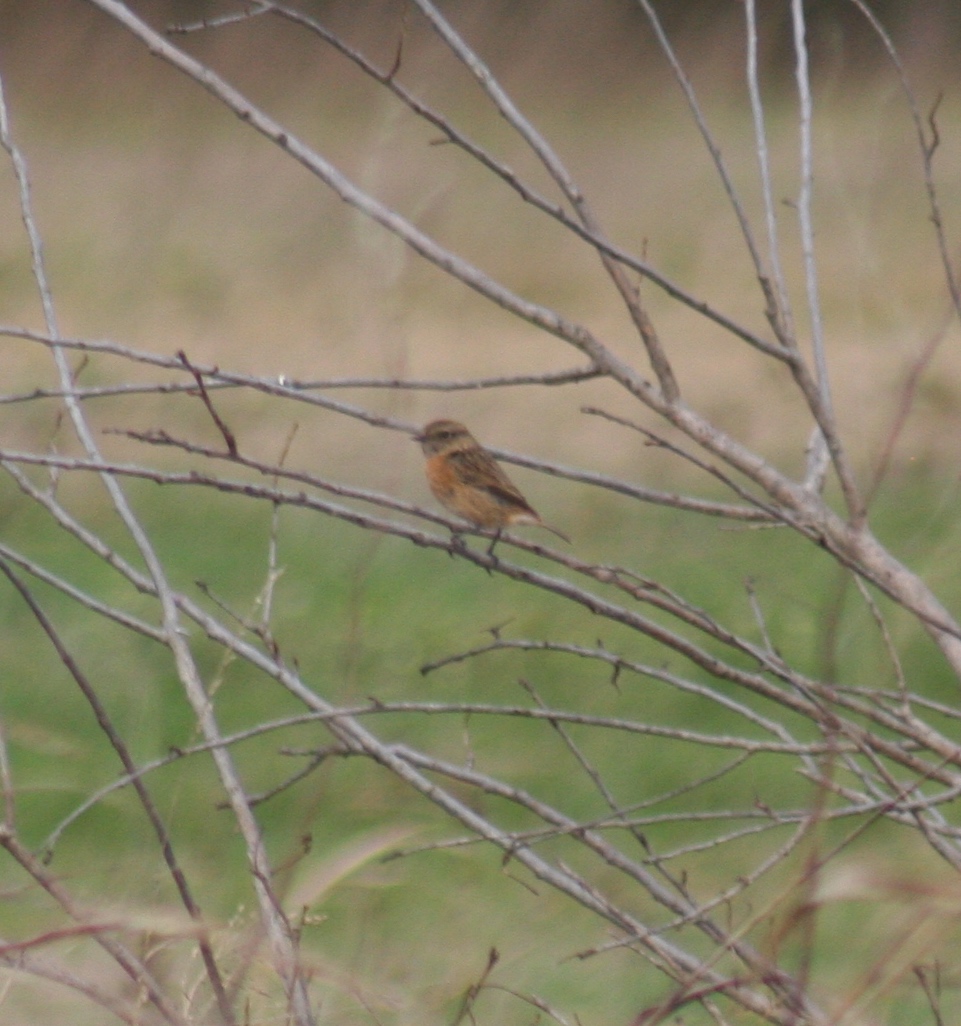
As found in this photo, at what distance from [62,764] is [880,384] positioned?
342 centimetres

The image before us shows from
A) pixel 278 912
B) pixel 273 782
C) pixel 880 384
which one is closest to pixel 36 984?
pixel 278 912

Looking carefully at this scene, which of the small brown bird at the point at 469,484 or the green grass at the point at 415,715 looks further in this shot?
the green grass at the point at 415,715

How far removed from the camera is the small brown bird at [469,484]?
3760 millimetres

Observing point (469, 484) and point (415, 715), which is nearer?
point (469, 484)

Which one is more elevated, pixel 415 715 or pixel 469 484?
pixel 469 484

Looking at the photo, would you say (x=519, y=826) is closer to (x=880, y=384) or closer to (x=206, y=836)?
(x=206, y=836)

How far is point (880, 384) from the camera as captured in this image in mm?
5918

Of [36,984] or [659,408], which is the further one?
[659,408]

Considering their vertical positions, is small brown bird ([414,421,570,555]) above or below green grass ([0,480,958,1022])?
above

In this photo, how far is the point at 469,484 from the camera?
150 inches

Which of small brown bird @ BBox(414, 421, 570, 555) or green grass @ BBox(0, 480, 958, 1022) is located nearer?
small brown bird @ BBox(414, 421, 570, 555)

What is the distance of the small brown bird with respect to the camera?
3.76 m

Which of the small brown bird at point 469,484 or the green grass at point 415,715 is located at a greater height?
the small brown bird at point 469,484

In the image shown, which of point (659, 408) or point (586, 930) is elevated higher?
point (659, 408)
